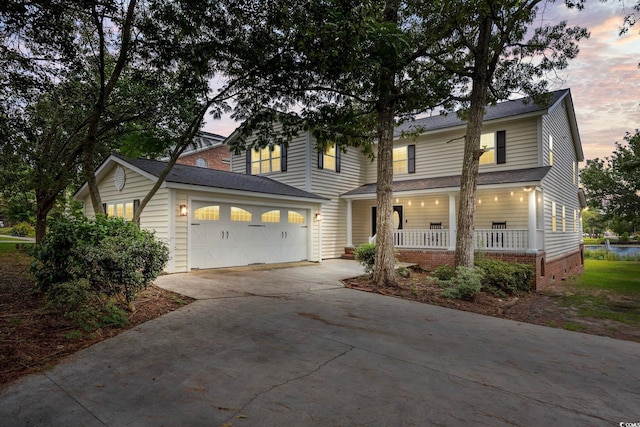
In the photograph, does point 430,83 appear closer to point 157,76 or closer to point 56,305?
point 157,76

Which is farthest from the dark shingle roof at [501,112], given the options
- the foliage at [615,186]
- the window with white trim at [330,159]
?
the foliage at [615,186]

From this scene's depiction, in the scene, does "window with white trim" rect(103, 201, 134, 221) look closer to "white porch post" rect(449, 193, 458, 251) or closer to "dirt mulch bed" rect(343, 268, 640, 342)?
"dirt mulch bed" rect(343, 268, 640, 342)

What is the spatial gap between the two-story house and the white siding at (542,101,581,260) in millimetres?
83

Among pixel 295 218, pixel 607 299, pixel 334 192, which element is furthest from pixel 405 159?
pixel 607 299

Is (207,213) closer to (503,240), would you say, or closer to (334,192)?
(334,192)

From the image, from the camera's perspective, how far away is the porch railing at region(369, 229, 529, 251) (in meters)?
12.0

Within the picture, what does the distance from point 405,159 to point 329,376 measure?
14512mm

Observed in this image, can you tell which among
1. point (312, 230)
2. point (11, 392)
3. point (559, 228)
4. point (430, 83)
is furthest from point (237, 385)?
point (559, 228)

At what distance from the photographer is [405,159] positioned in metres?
16.7

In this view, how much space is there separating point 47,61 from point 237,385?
8.15 meters

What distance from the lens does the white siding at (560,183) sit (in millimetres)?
13445

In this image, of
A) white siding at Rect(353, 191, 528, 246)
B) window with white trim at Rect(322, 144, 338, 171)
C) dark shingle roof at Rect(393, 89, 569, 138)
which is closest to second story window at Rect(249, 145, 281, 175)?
window with white trim at Rect(322, 144, 338, 171)

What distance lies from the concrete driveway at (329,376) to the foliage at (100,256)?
3.10 ft

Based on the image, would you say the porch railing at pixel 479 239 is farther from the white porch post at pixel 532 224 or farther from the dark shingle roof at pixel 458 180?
the dark shingle roof at pixel 458 180
